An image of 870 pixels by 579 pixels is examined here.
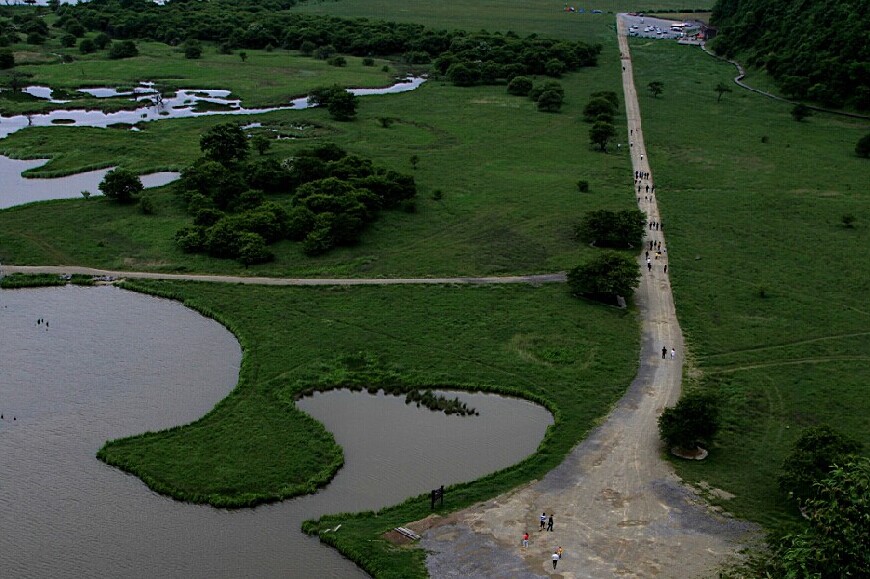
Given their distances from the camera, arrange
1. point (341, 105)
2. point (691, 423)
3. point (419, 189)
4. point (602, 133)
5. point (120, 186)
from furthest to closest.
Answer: point (341, 105) → point (602, 133) → point (419, 189) → point (120, 186) → point (691, 423)

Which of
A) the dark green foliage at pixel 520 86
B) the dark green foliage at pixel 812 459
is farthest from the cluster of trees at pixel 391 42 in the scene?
the dark green foliage at pixel 812 459

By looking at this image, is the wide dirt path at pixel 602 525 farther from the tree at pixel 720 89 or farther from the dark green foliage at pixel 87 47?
the dark green foliage at pixel 87 47

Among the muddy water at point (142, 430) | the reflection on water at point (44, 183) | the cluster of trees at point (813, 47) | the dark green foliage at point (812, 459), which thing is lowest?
the muddy water at point (142, 430)

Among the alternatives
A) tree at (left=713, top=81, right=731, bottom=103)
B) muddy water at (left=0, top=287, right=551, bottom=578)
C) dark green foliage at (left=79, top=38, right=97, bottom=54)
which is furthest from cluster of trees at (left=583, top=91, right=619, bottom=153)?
dark green foliage at (left=79, top=38, right=97, bottom=54)

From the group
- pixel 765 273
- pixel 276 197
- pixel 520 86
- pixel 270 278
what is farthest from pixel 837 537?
pixel 520 86

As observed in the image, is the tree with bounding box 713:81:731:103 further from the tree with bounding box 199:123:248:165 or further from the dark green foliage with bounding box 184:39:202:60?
the dark green foliage with bounding box 184:39:202:60

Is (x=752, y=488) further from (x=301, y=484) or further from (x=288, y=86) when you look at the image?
(x=288, y=86)

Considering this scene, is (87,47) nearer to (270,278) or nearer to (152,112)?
(152,112)
